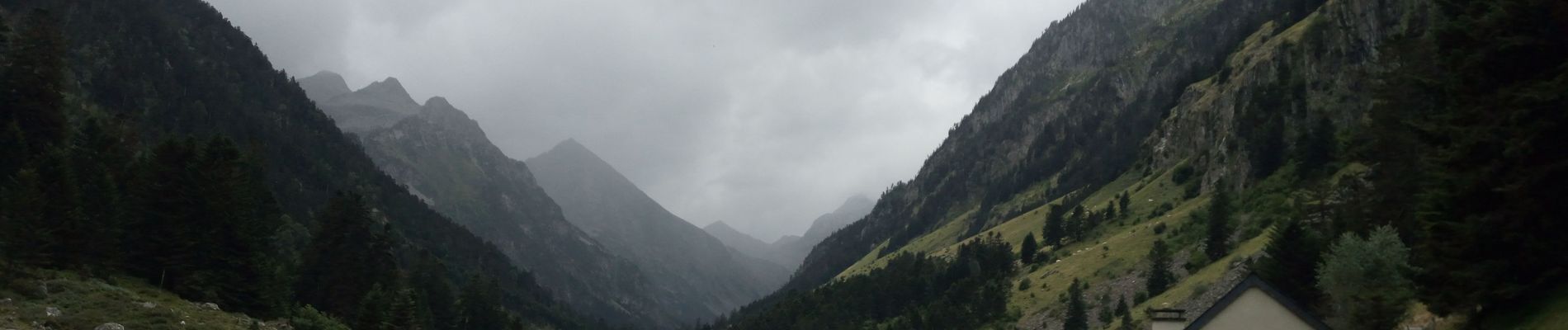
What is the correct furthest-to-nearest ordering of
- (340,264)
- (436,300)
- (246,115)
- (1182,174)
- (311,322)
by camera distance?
1. (246,115)
2. (1182,174)
3. (436,300)
4. (340,264)
5. (311,322)

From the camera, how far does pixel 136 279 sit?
4694 centimetres

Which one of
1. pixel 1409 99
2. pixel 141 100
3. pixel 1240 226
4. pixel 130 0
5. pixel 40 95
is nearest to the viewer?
pixel 1409 99

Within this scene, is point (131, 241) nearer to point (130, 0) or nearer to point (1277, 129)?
point (1277, 129)

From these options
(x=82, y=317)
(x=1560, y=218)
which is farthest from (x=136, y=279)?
(x=1560, y=218)

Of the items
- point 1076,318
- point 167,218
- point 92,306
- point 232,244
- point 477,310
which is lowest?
point 1076,318

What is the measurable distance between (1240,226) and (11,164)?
82.7m

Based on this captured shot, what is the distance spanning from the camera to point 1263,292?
24.2 metres

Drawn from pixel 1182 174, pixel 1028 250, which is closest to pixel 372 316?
pixel 1028 250

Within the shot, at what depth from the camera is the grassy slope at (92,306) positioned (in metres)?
31.8

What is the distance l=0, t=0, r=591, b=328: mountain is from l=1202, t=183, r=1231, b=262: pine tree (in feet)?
208

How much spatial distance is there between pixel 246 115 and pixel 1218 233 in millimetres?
149251

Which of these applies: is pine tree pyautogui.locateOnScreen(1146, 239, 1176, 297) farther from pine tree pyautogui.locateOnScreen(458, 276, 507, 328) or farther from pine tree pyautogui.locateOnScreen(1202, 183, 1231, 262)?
pine tree pyautogui.locateOnScreen(458, 276, 507, 328)

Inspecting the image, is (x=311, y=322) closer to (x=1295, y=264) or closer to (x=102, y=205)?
(x=102, y=205)

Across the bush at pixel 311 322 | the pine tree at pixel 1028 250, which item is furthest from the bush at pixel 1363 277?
the pine tree at pixel 1028 250
